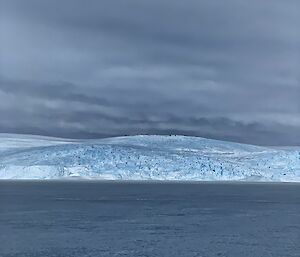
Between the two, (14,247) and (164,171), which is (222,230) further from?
(164,171)

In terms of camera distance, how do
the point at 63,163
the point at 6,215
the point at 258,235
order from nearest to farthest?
Result: the point at 258,235 → the point at 6,215 → the point at 63,163

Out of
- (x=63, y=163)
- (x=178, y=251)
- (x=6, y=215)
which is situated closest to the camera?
(x=178, y=251)

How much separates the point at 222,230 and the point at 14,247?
23484mm

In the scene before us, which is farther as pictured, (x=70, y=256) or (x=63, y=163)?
(x=63, y=163)

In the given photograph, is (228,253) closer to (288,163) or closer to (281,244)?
(281,244)

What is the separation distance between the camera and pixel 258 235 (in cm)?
5759

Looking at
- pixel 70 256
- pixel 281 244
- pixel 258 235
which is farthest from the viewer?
pixel 258 235

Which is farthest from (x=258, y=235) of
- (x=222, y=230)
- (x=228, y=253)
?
(x=228, y=253)

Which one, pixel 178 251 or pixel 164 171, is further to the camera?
pixel 164 171

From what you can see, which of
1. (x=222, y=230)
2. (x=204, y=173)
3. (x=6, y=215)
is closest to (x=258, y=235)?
(x=222, y=230)

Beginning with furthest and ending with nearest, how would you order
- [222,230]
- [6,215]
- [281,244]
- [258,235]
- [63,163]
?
1. [63,163]
2. [6,215]
3. [222,230]
4. [258,235]
5. [281,244]

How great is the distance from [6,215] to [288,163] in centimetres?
13738

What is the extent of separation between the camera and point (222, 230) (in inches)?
2418

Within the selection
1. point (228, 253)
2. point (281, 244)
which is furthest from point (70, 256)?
point (281, 244)
